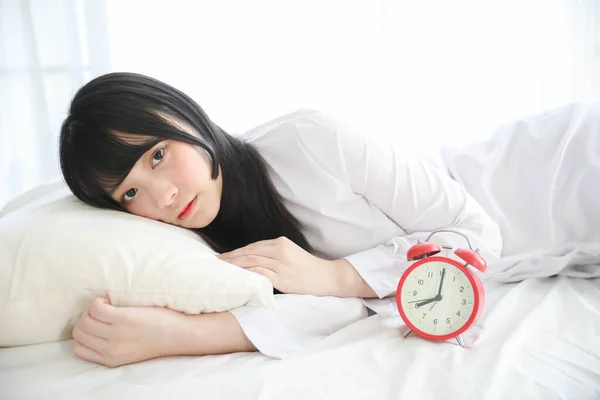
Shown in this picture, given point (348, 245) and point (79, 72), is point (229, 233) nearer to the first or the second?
point (348, 245)

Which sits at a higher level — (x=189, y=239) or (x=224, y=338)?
(x=189, y=239)

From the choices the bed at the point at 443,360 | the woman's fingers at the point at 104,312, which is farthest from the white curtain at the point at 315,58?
the woman's fingers at the point at 104,312

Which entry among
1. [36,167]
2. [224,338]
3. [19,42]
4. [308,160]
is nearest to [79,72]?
[19,42]

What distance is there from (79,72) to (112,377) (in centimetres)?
166

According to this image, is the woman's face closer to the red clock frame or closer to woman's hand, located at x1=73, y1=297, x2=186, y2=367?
woman's hand, located at x1=73, y1=297, x2=186, y2=367

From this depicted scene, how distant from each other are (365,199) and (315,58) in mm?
1001

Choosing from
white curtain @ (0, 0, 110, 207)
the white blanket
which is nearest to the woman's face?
the white blanket

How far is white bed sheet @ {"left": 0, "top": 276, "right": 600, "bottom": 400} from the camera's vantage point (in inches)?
31.6

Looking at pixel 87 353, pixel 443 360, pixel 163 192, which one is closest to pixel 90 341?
pixel 87 353

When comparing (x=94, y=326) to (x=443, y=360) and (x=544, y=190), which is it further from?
(x=544, y=190)

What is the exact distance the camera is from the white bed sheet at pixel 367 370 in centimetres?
80

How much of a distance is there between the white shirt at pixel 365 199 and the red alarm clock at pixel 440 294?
126 mm

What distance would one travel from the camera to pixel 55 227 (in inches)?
38.4

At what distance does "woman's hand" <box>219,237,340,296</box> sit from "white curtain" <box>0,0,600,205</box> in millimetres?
1054
